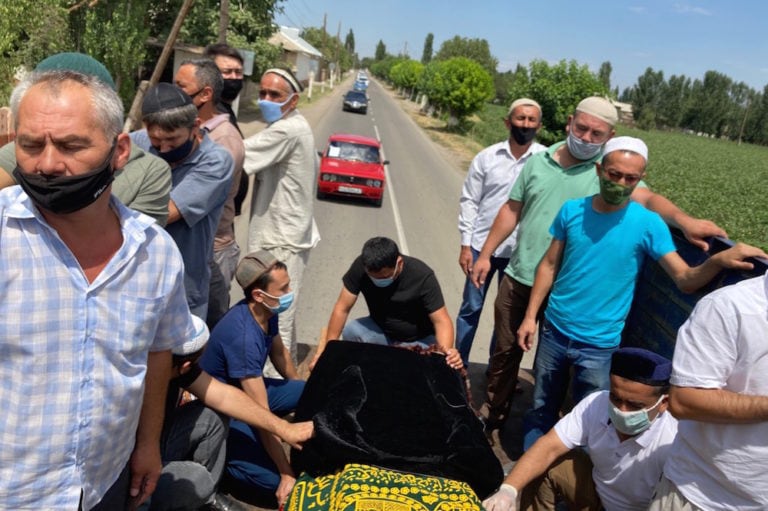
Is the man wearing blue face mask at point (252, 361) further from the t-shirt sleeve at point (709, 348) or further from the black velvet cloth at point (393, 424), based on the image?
the t-shirt sleeve at point (709, 348)

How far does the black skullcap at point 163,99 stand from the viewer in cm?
299

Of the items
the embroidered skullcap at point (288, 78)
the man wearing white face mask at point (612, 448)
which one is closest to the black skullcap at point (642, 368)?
the man wearing white face mask at point (612, 448)

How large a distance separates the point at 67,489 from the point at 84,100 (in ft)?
3.64

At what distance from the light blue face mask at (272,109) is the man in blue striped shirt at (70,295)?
93.1 inches

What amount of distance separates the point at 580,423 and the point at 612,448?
18 cm

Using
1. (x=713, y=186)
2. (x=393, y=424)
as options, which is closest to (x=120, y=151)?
(x=393, y=424)

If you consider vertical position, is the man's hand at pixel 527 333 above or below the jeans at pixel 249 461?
above

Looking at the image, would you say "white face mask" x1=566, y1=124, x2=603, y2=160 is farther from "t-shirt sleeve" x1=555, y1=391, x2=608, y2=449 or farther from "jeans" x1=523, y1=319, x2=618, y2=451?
"t-shirt sleeve" x1=555, y1=391, x2=608, y2=449

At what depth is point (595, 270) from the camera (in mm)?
3498

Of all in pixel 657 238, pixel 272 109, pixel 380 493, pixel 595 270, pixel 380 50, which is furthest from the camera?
pixel 380 50

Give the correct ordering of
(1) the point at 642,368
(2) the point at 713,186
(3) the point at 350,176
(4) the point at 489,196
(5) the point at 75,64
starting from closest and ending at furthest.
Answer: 1. (5) the point at 75,64
2. (1) the point at 642,368
3. (4) the point at 489,196
4. (3) the point at 350,176
5. (2) the point at 713,186

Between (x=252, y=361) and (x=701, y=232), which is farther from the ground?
(x=701, y=232)

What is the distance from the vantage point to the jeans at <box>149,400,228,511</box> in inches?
112

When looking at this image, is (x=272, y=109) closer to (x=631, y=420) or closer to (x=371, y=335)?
(x=371, y=335)
